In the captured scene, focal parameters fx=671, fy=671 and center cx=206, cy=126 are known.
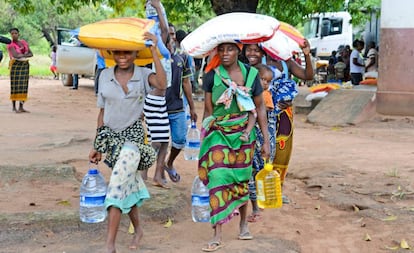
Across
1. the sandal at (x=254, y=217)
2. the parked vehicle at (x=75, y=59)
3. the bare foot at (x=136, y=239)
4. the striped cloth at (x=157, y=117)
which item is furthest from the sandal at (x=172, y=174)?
the parked vehicle at (x=75, y=59)

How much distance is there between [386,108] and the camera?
41.5ft

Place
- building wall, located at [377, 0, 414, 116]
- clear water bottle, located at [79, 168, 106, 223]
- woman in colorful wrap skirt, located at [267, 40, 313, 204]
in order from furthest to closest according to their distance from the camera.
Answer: building wall, located at [377, 0, 414, 116], woman in colorful wrap skirt, located at [267, 40, 313, 204], clear water bottle, located at [79, 168, 106, 223]

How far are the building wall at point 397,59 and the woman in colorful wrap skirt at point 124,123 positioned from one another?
8.67m

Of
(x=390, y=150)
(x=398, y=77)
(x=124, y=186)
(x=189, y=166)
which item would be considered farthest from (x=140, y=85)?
(x=398, y=77)

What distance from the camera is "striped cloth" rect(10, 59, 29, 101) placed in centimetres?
1346

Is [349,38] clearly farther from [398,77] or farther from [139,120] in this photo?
[139,120]

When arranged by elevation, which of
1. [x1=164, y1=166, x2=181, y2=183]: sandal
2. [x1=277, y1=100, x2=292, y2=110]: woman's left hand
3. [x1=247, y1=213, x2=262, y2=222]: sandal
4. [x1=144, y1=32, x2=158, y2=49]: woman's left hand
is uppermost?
[x1=144, y1=32, x2=158, y2=49]: woman's left hand

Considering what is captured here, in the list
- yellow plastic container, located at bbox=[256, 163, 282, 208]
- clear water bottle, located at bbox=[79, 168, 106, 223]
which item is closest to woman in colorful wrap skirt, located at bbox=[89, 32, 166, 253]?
clear water bottle, located at bbox=[79, 168, 106, 223]

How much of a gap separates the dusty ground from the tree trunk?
473 centimetres

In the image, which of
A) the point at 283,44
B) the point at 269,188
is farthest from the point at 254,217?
the point at 283,44

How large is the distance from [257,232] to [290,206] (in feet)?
3.42

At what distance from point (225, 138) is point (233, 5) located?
10530mm

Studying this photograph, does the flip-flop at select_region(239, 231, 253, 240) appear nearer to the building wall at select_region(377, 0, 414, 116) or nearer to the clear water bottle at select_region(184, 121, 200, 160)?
the clear water bottle at select_region(184, 121, 200, 160)

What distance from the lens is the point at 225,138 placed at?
15.8 feet
